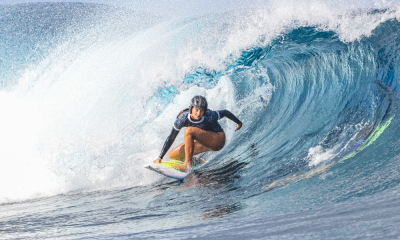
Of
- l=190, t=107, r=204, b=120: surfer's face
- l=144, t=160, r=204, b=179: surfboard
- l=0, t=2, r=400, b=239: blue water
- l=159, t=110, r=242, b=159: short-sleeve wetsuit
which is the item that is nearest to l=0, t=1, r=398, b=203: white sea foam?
l=0, t=2, r=400, b=239: blue water

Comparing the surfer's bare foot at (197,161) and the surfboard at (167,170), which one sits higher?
the surfer's bare foot at (197,161)

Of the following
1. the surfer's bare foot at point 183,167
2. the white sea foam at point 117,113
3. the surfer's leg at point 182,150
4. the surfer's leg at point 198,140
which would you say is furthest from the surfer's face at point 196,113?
the white sea foam at point 117,113

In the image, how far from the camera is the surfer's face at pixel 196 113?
4.24 m

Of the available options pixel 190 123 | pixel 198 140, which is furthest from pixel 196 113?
pixel 198 140

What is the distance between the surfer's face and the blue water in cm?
77

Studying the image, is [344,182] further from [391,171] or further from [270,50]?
[270,50]

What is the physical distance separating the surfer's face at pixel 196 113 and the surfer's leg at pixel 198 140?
0.53ft

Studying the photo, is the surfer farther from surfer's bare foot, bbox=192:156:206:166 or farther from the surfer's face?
surfer's bare foot, bbox=192:156:206:166

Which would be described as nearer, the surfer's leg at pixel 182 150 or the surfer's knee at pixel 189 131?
the surfer's knee at pixel 189 131

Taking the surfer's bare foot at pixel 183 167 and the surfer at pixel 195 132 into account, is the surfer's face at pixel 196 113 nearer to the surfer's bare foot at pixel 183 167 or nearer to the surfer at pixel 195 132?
the surfer at pixel 195 132

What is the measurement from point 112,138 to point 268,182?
3.57 meters

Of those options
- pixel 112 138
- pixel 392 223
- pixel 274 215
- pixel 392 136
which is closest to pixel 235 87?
pixel 112 138

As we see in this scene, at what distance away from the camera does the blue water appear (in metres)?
2.05

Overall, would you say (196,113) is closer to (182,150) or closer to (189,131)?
(189,131)
